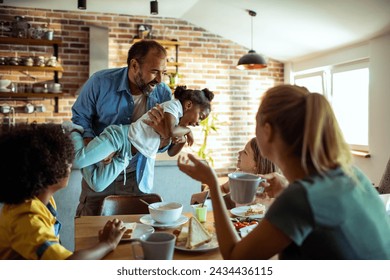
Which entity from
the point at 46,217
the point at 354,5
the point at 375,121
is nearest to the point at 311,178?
the point at 46,217

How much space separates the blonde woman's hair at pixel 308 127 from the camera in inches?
→ 31.1

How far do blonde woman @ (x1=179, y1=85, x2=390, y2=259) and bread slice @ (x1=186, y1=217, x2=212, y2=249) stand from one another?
9.0 inches

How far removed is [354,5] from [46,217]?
2.73 meters

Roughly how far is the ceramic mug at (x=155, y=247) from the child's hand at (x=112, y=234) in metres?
0.19

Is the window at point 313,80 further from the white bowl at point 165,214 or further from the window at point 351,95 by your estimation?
the white bowl at point 165,214

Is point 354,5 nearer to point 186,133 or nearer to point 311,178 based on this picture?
point 186,133

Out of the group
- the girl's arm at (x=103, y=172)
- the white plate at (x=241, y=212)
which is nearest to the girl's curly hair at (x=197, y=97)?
the girl's arm at (x=103, y=172)

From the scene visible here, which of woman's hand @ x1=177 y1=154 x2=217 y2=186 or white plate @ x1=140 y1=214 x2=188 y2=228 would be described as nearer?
woman's hand @ x1=177 y1=154 x2=217 y2=186

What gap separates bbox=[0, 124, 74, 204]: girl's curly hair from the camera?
0.95 m

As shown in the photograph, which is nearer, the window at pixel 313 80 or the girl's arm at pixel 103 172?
the girl's arm at pixel 103 172

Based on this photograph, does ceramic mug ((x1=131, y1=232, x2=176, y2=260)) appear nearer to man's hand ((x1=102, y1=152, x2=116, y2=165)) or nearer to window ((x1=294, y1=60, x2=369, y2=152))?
man's hand ((x1=102, y1=152, x2=116, y2=165))

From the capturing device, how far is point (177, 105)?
1782 mm

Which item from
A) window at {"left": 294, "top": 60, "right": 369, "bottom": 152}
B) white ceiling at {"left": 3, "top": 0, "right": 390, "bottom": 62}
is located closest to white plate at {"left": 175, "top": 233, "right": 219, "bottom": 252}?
white ceiling at {"left": 3, "top": 0, "right": 390, "bottom": 62}

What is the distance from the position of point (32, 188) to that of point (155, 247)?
36 cm
